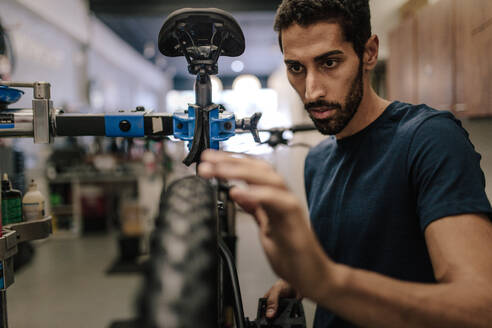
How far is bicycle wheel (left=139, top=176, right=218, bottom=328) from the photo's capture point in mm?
301

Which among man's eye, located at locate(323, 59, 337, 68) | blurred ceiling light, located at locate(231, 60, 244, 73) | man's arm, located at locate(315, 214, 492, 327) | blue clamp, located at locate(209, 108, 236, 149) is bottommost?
man's arm, located at locate(315, 214, 492, 327)

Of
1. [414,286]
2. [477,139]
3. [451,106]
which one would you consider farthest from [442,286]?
[451,106]

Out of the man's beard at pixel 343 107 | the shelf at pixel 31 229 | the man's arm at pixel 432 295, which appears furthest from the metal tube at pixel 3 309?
the man's beard at pixel 343 107

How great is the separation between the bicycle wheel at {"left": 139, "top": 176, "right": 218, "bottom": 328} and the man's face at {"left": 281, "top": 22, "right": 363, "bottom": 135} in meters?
0.54

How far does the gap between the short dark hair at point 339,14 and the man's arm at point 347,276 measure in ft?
1.79

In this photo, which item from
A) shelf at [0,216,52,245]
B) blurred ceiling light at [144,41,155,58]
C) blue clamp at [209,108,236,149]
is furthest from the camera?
blurred ceiling light at [144,41,155,58]

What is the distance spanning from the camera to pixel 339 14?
0.81 metres

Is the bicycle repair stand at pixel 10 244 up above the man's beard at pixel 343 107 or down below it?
below

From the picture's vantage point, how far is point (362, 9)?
2.74 feet

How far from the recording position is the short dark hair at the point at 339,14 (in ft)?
2.63

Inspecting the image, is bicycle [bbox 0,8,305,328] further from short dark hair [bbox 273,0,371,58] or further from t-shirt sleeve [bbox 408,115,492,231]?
t-shirt sleeve [bbox 408,115,492,231]

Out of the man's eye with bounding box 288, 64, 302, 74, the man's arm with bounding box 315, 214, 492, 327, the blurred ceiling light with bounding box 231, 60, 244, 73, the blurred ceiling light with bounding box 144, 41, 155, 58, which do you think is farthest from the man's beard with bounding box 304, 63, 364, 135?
the blurred ceiling light with bounding box 231, 60, 244, 73

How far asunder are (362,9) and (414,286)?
2.27ft

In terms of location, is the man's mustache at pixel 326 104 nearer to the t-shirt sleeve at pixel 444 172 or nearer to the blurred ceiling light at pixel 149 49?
the t-shirt sleeve at pixel 444 172
